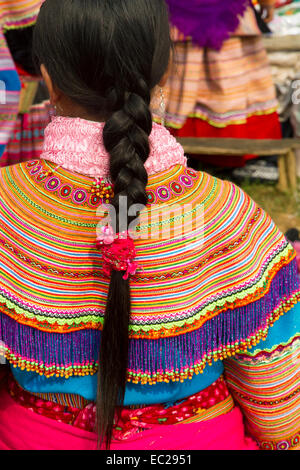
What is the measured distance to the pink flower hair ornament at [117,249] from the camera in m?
1.02

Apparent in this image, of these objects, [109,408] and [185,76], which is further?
[185,76]

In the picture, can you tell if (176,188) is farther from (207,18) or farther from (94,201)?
(207,18)

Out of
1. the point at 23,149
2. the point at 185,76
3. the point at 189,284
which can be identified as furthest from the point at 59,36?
the point at 185,76

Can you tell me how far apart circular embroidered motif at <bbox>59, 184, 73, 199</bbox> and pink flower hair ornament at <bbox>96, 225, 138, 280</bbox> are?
116mm

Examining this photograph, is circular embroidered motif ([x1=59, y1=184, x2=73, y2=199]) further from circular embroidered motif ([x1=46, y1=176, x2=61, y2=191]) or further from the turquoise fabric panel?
the turquoise fabric panel

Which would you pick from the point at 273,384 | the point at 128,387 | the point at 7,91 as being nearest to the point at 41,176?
the point at 128,387

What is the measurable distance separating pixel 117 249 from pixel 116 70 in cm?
33

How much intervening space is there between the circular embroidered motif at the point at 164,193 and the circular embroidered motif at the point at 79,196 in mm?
145

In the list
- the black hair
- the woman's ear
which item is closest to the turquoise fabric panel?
the black hair

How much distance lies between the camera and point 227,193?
3.80 ft

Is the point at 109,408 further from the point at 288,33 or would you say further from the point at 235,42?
the point at 288,33

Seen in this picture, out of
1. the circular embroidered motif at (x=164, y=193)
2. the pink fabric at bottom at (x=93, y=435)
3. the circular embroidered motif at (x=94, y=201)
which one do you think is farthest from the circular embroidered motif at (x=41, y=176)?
the pink fabric at bottom at (x=93, y=435)

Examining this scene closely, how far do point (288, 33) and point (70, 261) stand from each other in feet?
12.6
